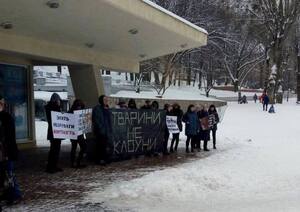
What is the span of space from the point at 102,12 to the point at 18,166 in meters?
4.57

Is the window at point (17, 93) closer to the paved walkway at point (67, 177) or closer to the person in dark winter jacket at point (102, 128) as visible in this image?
the paved walkway at point (67, 177)

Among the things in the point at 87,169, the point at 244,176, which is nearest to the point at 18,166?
the point at 87,169

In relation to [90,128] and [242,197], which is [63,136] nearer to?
[90,128]

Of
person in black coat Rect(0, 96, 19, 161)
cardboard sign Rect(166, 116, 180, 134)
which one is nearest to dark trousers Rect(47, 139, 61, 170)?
person in black coat Rect(0, 96, 19, 161)

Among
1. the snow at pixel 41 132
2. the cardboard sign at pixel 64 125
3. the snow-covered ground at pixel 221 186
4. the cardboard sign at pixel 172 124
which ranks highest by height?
the cardboard sign at pixel 64 125

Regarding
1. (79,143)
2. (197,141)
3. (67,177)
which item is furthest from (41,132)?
(67,177)

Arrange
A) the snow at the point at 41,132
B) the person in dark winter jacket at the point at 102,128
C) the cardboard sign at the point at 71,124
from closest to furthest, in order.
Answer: the cardboard sign at the point at 71,124, the person in dark winter jacket at the point at 102,128, the snow at the point at 41,132

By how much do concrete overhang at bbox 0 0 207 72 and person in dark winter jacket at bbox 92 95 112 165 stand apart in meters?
2.01

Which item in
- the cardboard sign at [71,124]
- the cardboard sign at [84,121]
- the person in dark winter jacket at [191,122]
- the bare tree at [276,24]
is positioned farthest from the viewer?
the bare tree at [276,24]

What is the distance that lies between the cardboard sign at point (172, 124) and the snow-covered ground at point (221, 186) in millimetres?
1474

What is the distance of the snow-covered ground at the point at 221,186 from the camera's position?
847cm

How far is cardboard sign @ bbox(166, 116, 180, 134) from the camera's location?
51.1ft

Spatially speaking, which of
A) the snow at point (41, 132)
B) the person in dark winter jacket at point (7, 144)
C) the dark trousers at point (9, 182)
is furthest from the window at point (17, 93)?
the person in dark winter jacket at point (7, 144)

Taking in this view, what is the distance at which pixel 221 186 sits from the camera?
10.2m
